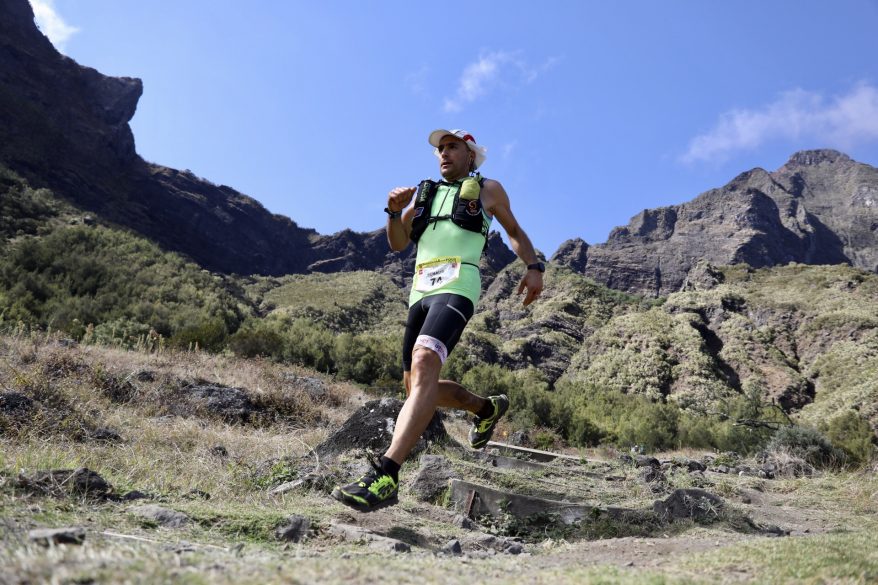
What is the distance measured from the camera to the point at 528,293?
388 cm

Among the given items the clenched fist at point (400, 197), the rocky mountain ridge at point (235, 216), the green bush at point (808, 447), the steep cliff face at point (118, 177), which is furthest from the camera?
the rocky mountain ridge at point (235, 216)

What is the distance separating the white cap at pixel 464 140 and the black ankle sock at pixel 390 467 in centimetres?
227

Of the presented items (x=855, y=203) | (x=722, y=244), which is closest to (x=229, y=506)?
(x=722, y=244)

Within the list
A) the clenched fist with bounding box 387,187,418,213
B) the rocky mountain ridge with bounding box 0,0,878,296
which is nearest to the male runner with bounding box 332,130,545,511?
the clenched fist with bounding box 387,187,418,213

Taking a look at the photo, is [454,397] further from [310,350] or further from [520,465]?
[310,350]

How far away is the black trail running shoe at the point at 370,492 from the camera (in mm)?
2564

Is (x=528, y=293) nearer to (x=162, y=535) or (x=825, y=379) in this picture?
(x=162, y=535)

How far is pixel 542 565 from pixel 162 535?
141cm

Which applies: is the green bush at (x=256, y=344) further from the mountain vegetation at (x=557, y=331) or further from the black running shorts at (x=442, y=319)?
the black running shorts at (x=442, y=319)

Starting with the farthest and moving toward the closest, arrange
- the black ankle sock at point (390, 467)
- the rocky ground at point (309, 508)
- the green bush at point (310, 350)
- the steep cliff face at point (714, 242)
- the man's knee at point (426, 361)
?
the steep cliff face at point (714, 242), the green bush at point (310, 350), the man's knee at point (426, 361), the black ankle sock at point (390, 467), the rocky ground at point (309, 508)

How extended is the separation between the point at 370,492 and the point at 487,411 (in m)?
1.69

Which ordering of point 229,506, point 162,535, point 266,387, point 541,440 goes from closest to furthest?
point 162,535, point 229,506, point 266,387, point 541,440

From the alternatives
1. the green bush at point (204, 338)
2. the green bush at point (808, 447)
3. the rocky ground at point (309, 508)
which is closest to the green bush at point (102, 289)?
the green bush at point (204, 338)

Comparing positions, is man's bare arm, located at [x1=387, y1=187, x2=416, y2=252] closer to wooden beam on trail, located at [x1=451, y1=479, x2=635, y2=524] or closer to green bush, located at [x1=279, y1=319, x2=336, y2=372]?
wooden beam on trail, located at [x1=451, y1=479, x2=635, y2=524]
